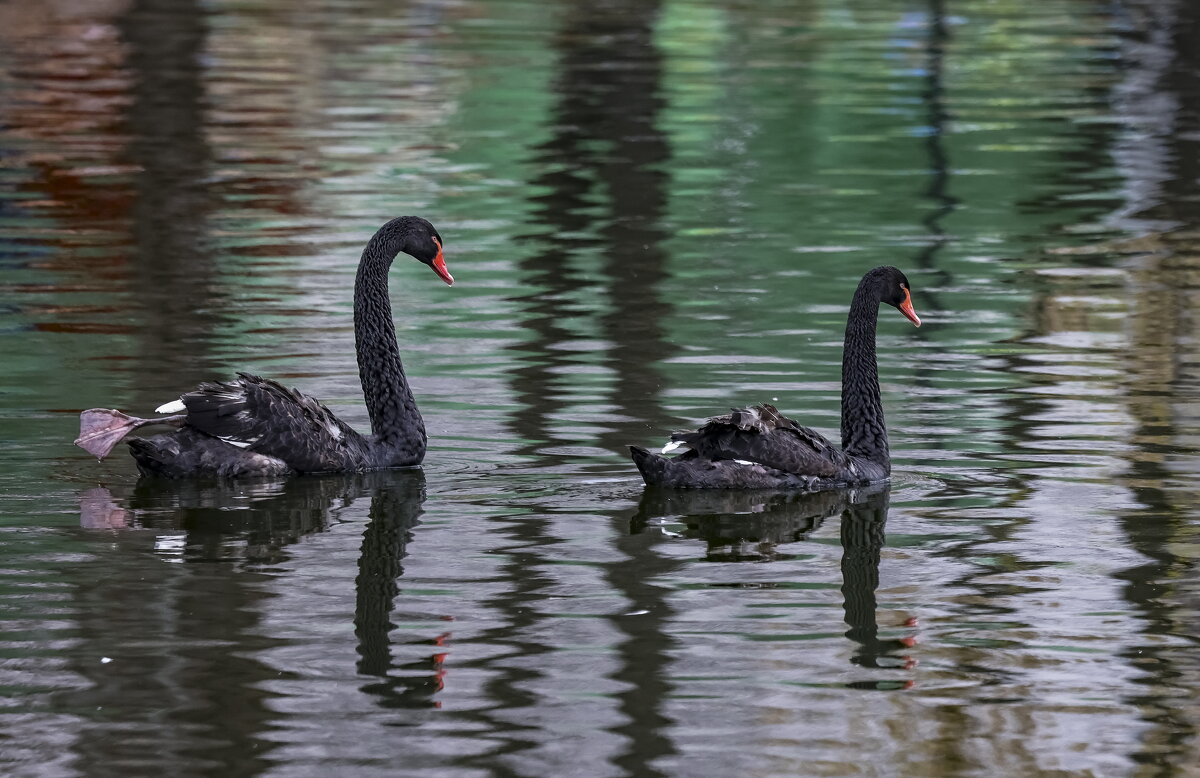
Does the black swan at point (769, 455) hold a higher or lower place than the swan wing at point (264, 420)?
lower

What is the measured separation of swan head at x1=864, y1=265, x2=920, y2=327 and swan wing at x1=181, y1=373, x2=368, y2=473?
262 cm

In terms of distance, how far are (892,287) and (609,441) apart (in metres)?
1.51

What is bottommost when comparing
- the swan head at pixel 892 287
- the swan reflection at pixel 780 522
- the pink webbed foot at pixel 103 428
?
the swan reflection at pixel 780 522

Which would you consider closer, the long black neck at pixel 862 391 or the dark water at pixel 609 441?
the dark water at pixel 609 441

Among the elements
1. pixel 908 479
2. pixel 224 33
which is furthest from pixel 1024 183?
pixel 224 33

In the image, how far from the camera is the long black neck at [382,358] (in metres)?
10.1

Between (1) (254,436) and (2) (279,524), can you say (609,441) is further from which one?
(2) (279,524)

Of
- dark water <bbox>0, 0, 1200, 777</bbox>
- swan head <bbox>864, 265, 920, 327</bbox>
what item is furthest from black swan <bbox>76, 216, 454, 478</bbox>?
swan head <bbox>864, 265, 920, 327</bbox>

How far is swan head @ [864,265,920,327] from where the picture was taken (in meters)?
10.3

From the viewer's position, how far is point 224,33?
35.3 meters

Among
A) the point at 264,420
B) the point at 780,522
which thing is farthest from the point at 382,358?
the point at 780,522

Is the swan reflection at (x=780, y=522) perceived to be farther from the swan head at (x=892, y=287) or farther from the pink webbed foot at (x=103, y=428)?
the pink webbed foot at (x=103, y=428)

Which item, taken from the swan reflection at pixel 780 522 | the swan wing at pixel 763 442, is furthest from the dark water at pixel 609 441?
the swan wing at pixel 763 442

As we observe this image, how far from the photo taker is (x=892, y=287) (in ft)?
34.0
